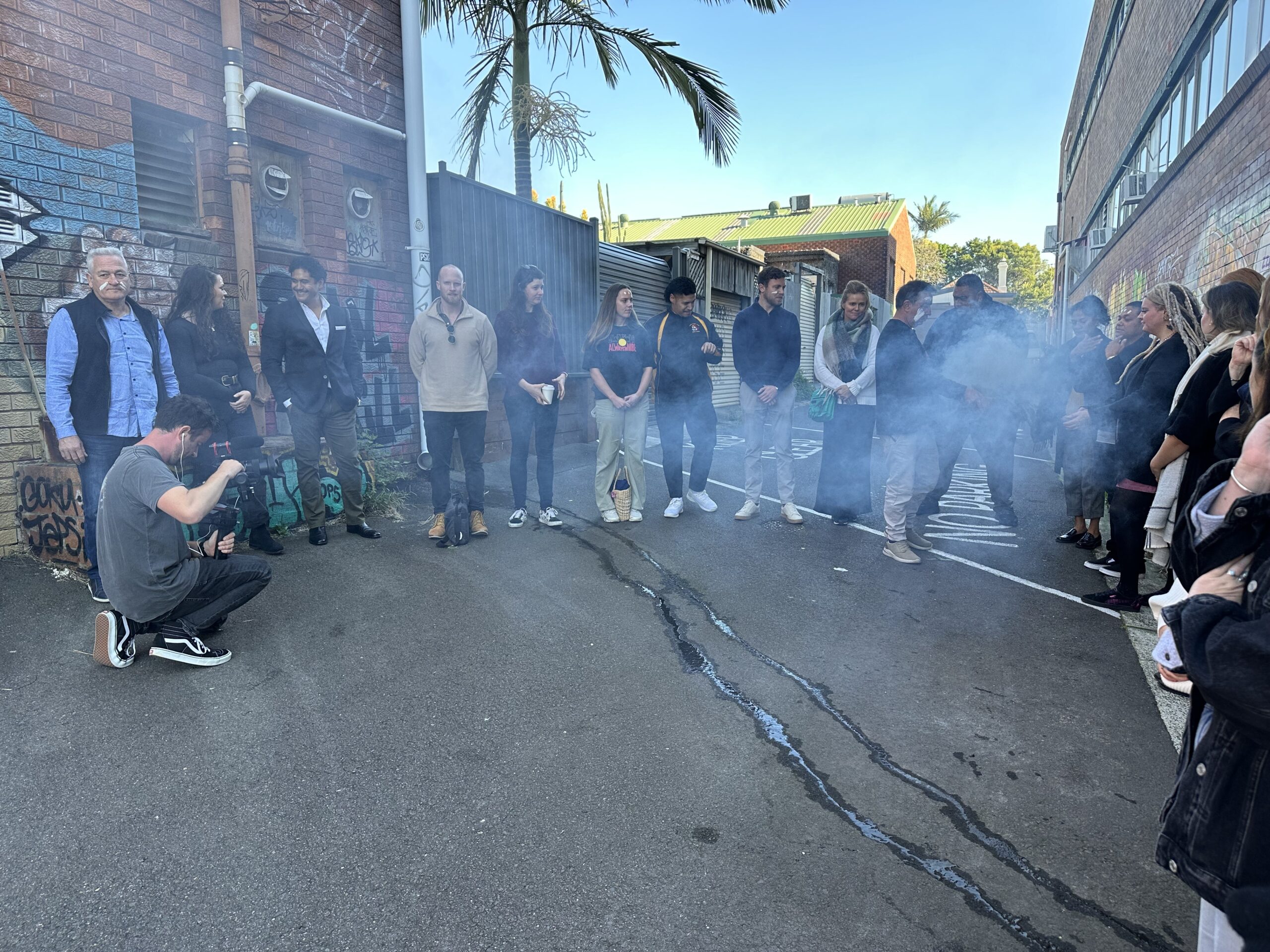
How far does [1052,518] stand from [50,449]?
23.2 ft

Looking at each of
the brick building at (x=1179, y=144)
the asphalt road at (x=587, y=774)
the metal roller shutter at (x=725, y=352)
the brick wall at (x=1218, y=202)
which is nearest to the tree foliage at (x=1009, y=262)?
the brick building at (x=1179, y=144)

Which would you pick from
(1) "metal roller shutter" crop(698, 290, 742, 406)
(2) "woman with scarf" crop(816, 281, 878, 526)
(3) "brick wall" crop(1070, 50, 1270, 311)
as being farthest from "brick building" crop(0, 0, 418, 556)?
(1) "metal roller shutter" crop(698, 290, 742, 406)

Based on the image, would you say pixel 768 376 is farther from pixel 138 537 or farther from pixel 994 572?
pixel 138 537

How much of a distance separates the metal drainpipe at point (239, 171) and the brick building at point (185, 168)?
0.10m

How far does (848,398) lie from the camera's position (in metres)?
5.52

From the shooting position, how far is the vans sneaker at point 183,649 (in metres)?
3.13

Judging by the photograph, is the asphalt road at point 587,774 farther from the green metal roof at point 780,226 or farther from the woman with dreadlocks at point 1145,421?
the green metal roof at point 780,226

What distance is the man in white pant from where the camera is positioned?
486cm

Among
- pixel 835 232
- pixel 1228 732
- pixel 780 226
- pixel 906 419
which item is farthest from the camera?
pixel 780 226

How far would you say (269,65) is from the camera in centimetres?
577

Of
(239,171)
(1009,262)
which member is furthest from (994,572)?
(1009,262)

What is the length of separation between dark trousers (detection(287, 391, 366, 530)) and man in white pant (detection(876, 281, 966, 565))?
11.6 feet

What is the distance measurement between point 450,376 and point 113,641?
2.48 meters

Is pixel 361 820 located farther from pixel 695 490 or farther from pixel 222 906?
pixel 695 490
